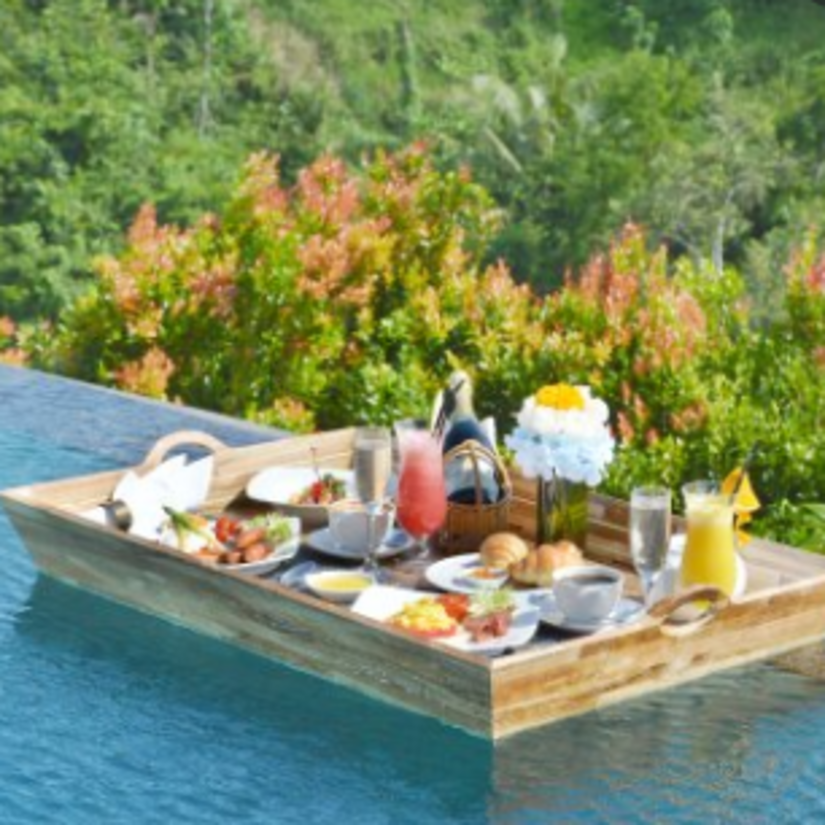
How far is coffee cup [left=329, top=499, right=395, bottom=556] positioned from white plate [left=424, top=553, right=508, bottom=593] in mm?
110

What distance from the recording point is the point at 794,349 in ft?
17.6

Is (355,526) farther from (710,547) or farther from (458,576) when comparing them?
(710,547)

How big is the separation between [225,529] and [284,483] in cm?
38

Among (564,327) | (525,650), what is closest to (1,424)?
(564,327)

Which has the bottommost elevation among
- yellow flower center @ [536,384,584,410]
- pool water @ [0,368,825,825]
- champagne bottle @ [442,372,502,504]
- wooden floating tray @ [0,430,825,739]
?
pool water @ [0,368,825,825]

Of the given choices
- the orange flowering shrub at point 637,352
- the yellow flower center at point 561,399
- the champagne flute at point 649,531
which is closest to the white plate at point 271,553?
the yellow flower center at point 561,399

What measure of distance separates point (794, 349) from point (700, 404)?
0.40m

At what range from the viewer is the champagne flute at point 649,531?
136 inches

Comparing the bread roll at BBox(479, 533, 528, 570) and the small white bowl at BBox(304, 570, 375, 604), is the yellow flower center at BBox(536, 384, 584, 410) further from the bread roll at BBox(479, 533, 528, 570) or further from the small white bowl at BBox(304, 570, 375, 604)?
the small white bowl at BBox(304, 570, 375, 604)

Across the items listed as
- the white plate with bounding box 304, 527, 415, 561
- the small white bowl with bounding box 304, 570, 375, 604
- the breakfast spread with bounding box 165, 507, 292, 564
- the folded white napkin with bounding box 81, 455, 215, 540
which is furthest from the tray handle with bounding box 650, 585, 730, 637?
the folded white napkin with bounding box 81, 455, 215, 540

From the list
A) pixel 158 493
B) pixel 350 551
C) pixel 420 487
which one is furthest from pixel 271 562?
pixel 158 493

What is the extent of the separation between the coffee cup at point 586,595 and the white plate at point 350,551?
0.51 m

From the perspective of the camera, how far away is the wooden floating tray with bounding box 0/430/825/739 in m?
3.21

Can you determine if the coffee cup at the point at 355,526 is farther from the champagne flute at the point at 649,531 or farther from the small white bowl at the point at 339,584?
the champagne flute at the point at 649,531
